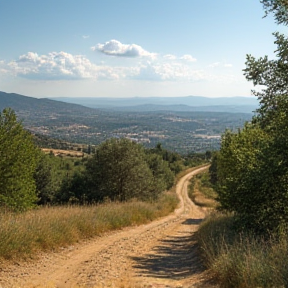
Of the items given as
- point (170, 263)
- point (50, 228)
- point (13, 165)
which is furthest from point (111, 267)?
point (13, 165)

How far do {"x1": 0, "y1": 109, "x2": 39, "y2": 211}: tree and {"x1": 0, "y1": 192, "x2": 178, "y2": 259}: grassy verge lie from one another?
12.7m

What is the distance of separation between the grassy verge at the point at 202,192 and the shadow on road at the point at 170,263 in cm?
3258

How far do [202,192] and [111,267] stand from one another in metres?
55.2

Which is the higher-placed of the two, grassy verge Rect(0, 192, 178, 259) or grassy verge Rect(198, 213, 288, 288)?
grassy verge Rect(198, 213, 288, 288)

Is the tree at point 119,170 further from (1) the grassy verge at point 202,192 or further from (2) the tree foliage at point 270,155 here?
(2) the tree foliage at point 270,155

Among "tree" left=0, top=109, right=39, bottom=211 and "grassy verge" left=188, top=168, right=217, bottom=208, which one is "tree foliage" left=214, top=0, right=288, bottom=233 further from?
"grassy verge" left=188, top=168, right=217, bottom=208

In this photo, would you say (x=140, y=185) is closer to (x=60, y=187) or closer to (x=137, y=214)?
(x=137, y=214)

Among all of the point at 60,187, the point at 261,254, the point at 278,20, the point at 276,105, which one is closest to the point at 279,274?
the point at 261,254

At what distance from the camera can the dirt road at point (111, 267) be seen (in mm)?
7969

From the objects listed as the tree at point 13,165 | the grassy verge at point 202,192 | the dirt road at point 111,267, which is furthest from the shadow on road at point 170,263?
the grassy verge at point 202,192

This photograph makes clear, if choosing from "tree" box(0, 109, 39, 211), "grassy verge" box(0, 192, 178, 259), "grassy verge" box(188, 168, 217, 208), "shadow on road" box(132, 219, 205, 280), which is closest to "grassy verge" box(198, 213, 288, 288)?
"shadow on road" box(132, 219, 205, 280)

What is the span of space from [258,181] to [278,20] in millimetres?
5162

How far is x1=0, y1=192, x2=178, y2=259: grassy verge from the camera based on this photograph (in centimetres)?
923

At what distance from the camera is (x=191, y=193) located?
61219 millimetres
